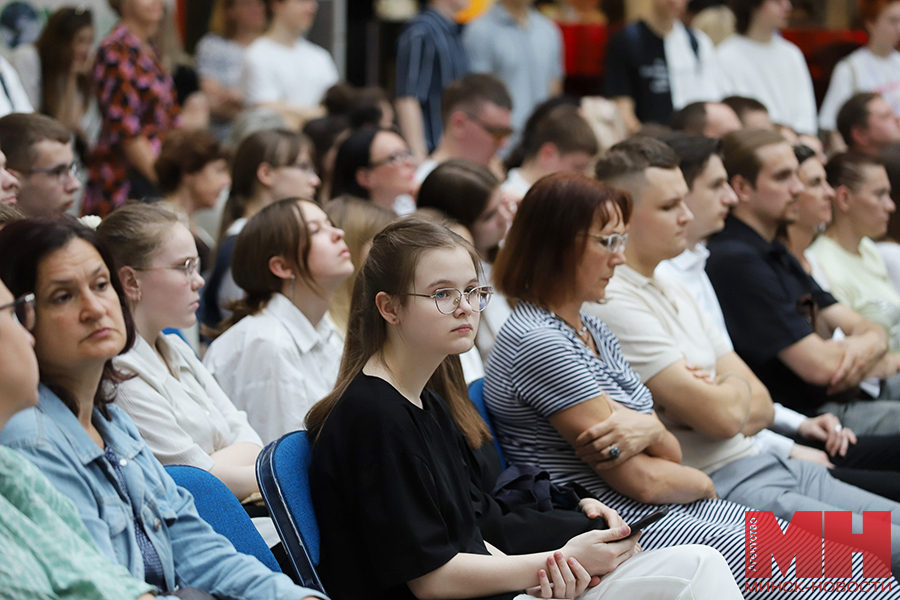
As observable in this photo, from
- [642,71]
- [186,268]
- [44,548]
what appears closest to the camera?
[44,548]

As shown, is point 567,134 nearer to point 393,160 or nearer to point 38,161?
point 393,160

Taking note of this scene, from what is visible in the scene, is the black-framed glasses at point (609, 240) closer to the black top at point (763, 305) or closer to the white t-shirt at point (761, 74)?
the black top at point (763, 305)

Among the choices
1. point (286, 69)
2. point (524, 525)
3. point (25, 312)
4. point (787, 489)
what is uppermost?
point (25, 312)

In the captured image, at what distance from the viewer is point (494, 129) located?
5.42m

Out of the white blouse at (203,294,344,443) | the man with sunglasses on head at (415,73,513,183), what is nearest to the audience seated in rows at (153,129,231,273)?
the man with sunglasses on head at (415,73,513,183)

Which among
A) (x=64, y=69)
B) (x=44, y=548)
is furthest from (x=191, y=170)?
(x=44, y=548)

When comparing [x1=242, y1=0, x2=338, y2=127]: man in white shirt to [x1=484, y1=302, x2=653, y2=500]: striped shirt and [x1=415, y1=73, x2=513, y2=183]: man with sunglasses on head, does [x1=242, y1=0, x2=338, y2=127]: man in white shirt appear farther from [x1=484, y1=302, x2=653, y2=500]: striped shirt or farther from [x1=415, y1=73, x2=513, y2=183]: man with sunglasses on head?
[x1=484, y1=302, x2=653, y2=500]: striped shirt

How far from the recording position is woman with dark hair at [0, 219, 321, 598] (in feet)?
5.54

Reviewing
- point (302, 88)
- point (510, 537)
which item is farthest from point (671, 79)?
point (510, 537)

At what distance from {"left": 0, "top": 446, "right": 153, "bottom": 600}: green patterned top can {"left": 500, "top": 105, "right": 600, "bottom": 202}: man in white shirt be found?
11.7 feet

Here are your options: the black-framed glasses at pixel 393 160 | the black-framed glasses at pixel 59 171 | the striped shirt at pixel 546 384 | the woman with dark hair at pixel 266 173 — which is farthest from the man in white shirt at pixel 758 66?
the black-framed glasses at pixel 59 171

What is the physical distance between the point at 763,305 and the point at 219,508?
92.9 inches

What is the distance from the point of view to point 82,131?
572cm

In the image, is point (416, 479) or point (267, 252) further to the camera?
point (267, 252)
